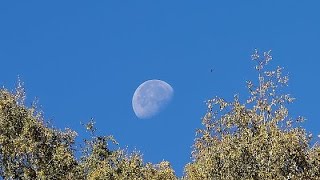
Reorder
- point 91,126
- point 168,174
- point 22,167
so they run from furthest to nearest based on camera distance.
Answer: point 91,126 < point 168,174 < point 22,167

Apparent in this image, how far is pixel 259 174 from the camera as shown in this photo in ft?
185

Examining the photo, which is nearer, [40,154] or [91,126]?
[40,154]

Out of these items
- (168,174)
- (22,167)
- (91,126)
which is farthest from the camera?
(91,126)

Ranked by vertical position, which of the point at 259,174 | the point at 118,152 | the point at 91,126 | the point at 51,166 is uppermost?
the point at 91,126

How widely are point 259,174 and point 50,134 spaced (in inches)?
845

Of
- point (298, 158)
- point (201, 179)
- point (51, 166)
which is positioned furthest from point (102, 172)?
point (298, 158)

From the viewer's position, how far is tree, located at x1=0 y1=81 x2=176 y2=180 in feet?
202

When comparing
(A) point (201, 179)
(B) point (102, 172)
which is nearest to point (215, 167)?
(A) point (201, 179)

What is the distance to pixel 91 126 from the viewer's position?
238 feet

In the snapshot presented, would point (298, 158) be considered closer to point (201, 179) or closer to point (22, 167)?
point (201, 179)

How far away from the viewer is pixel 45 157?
62844mm

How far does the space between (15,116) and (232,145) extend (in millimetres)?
Result: 21764

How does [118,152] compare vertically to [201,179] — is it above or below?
above

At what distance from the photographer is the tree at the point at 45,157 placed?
61594 mm
